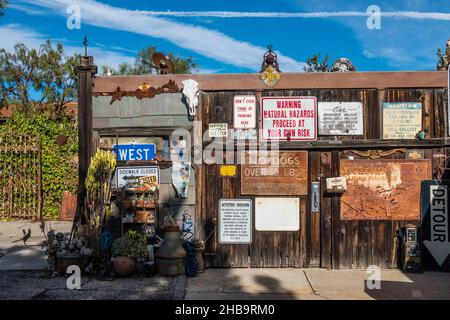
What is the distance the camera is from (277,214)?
28.6 ft

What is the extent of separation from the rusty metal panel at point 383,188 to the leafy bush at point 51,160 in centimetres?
852

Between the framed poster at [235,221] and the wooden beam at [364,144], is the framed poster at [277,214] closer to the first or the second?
the framed poster at [235,221]

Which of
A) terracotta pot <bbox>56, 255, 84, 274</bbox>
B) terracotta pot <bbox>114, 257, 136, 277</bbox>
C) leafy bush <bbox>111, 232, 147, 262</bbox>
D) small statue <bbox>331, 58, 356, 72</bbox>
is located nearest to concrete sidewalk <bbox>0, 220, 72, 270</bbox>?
terracotta pot <bbox>56, 255, 84, 274</bbox>

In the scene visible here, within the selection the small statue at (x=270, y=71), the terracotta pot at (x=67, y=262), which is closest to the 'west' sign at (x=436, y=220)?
the small statue at (x=270, y=71)

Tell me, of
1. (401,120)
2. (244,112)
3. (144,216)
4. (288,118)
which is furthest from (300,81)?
(144,216)

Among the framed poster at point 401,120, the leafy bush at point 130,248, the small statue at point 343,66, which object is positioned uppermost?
the small statue at point 343,66

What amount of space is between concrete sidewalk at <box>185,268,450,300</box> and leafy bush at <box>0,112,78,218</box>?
7.17 meters

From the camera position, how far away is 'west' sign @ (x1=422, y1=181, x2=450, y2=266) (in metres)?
8.59

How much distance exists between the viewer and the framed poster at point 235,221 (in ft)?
28.7

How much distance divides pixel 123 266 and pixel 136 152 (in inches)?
86.5

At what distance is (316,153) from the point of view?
8.75 metres
